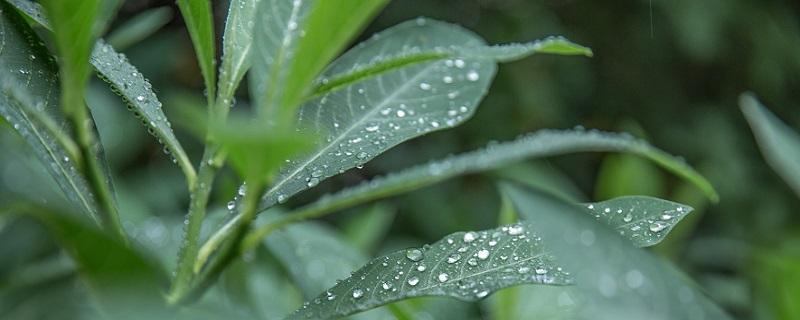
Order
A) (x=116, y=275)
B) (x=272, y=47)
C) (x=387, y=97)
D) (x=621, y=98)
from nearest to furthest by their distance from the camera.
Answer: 1. (x=116, y=275)
2. (x=272, y=47)
3. (x=387, y=97)
4. (x=621, y=98)

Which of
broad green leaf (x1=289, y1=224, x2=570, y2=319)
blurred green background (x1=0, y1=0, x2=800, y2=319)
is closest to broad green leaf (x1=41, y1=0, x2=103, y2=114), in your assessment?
broad green leaf (x1=289, y1=224, x2=570, y2=319)

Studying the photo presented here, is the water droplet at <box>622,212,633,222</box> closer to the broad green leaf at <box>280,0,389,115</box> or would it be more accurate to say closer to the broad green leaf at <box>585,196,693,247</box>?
the broad green leaf at <box>585,196,693,247</box>

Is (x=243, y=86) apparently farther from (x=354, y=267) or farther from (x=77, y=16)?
(x=77, y=16)

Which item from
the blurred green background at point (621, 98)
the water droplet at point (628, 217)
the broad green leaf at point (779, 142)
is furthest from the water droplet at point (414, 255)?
the blurred green background at point (621, 98)

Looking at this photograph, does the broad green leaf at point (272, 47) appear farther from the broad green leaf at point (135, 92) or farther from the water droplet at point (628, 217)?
the water droplet at point (628, 217)

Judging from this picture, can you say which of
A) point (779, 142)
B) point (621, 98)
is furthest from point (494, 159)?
point (621, 98)

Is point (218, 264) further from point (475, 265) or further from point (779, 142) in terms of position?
point (779, 142)
